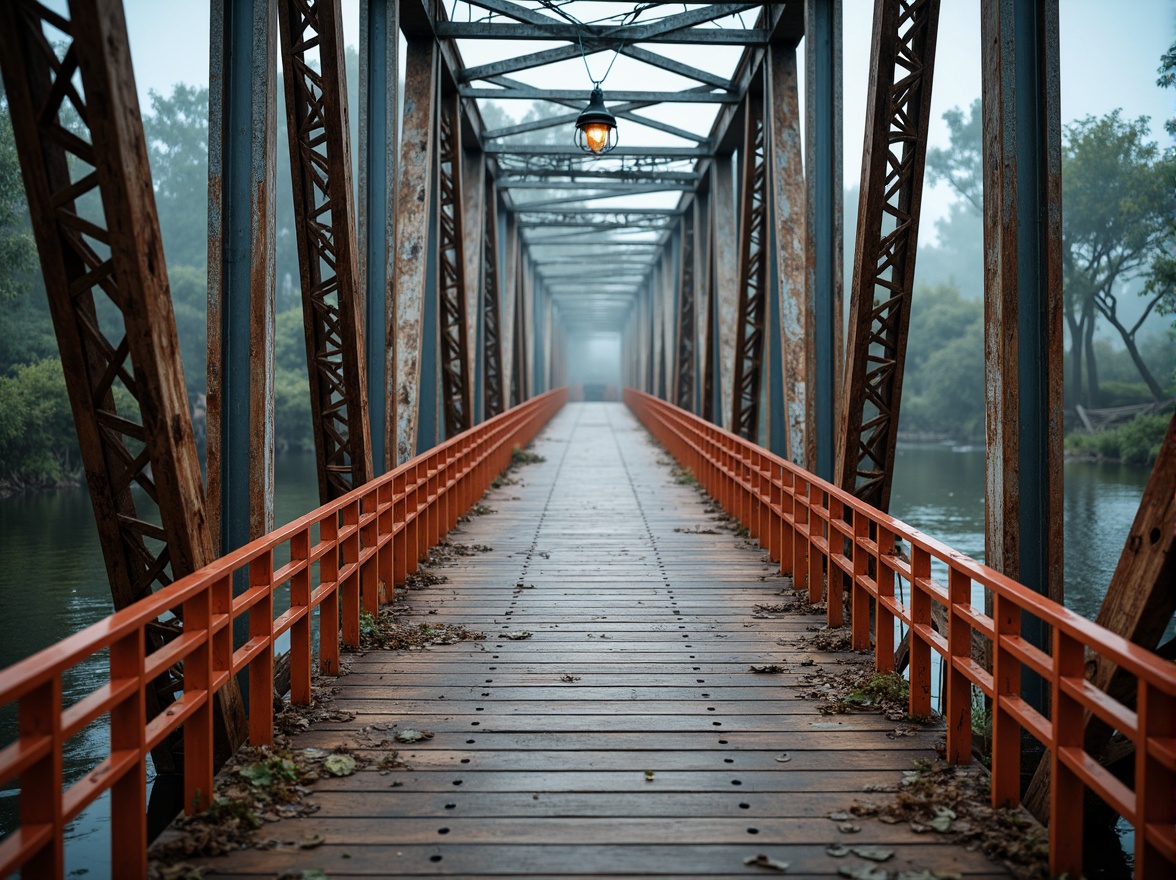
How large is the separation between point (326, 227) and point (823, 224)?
17.7 feet

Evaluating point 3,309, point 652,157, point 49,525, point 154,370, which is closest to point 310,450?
point 3,309

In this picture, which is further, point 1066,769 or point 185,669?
point 185,669

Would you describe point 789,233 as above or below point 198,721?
above

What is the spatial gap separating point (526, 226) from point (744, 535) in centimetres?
2118

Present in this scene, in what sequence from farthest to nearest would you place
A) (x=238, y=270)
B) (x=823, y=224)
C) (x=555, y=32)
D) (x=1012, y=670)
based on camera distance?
(x=555, y=32)
(x=823, y=224)
(x=238, y=270)
(x=1012, y=670)

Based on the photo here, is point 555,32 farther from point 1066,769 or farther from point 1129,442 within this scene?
point 1129,442

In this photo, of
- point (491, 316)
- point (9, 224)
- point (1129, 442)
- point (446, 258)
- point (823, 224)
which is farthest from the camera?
point (1129, 442)

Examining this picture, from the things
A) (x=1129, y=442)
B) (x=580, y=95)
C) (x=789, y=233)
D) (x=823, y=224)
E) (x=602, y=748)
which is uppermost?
(x=580, y=95)

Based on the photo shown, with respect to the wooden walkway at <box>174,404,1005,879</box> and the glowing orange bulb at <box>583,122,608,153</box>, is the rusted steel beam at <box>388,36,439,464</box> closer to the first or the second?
the glowing orange bulb at <box>583,122,608,153</box>

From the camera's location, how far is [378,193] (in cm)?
1121

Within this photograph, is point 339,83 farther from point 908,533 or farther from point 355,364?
point 908,533

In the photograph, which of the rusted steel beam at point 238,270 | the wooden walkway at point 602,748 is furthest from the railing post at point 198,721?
the rusted steel beam at point 238,270

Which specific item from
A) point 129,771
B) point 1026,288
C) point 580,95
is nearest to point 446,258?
point 580,95

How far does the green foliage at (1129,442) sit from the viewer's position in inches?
1174
